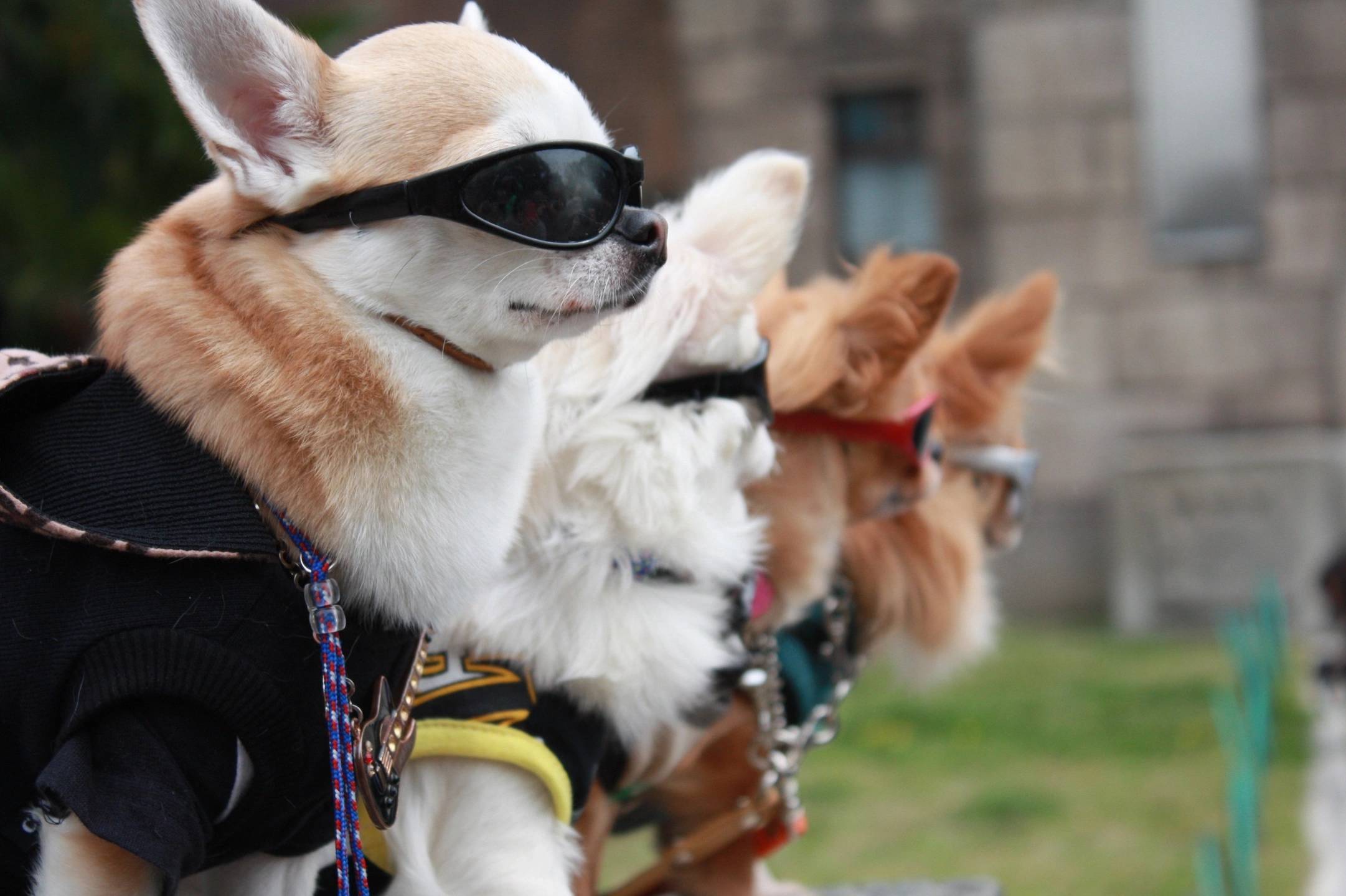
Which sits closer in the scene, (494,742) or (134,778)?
(134,778)

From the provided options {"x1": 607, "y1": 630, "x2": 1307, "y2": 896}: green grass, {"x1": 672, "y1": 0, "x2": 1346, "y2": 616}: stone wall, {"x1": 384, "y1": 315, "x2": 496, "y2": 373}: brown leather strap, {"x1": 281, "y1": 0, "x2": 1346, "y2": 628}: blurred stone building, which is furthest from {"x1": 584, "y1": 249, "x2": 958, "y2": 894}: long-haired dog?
{"x1": 672, "y1": 0, "x2": 1346, "y2": 616}: stone wall

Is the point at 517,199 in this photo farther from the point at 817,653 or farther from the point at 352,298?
the point at 817,653

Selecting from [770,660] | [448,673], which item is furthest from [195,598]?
[770,660]

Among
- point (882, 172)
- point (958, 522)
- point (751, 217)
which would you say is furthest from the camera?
point (882, 172)

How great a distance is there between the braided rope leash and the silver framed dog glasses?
1675mm

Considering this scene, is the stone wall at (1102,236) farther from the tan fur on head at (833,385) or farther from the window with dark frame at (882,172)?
the tan fur on head at (833,385)

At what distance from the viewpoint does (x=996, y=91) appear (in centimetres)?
795

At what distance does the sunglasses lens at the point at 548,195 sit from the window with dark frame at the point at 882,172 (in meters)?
7.18

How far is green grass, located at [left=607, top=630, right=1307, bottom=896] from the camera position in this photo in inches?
171

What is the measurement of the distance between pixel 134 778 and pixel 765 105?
24.9ft

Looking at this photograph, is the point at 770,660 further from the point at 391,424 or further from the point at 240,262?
the point at 240,262

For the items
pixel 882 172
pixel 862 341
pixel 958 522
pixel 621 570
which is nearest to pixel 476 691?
pixel 621 570

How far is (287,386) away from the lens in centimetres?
139

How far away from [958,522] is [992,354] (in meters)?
0.37
